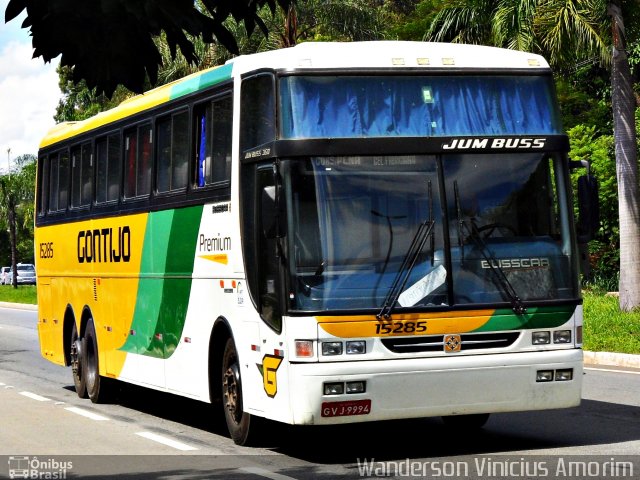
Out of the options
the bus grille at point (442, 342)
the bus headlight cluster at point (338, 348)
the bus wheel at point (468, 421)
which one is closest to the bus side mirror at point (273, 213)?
the bus headlight cluster at point (338, 348)

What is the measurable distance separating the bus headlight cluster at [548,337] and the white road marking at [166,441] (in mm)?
3204

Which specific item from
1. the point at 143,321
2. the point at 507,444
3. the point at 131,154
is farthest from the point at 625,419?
the point at 131,154

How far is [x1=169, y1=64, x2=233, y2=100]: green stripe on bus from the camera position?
1258cm

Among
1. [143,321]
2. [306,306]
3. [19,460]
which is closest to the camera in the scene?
[306,306]

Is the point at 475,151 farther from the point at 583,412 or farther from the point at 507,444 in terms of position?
the point at 583,412

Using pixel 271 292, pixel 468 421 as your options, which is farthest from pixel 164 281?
pixel 468 421

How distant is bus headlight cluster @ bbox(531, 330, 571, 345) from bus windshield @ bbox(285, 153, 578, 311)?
0.92 ft

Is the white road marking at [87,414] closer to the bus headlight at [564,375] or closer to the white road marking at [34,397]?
the white road marking at [34,397]

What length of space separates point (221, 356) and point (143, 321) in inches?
102

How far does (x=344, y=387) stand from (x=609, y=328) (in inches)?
513

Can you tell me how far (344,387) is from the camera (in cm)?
1065

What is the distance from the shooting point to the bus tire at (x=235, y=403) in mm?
12023

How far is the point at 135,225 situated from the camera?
15.4 m

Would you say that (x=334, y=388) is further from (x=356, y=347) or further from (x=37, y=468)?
(x=37, y=468)
